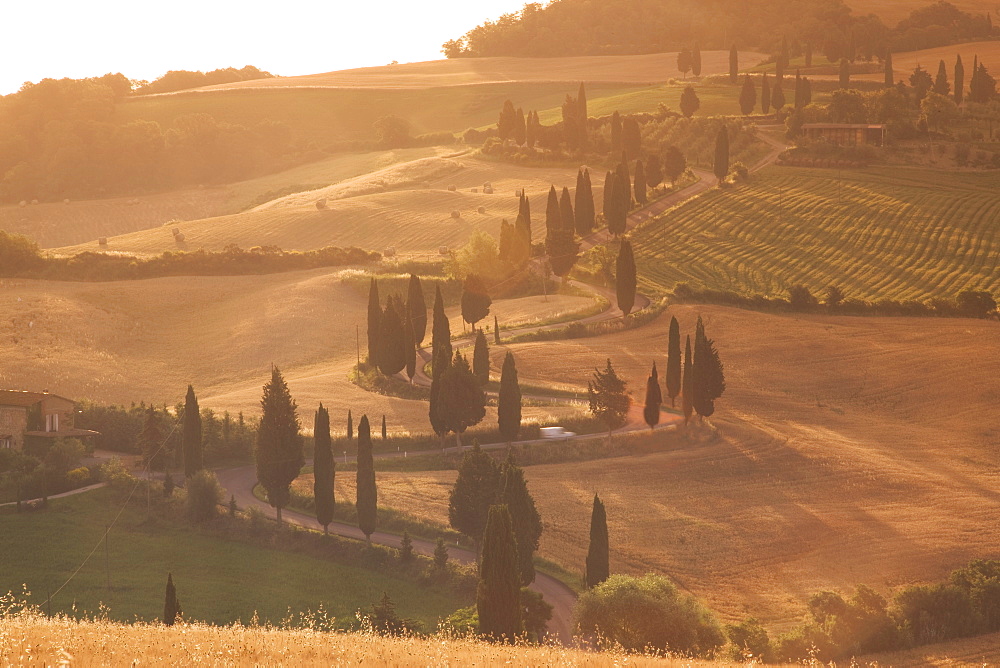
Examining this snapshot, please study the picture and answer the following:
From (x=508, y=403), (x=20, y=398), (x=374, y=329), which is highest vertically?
(x=374, y=329)

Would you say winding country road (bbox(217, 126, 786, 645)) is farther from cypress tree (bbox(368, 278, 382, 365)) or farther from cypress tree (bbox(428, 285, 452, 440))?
cypress tree (bbox(368, 278, 382, 365))

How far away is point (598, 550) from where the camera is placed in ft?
137

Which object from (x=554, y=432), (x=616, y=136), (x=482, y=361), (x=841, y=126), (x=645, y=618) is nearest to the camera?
(x=645, y=618)

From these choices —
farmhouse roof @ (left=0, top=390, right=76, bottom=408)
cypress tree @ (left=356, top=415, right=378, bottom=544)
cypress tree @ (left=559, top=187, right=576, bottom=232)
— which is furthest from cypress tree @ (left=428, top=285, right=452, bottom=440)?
cypress tree @ (left=559, top=187, right=576, bottom=232)

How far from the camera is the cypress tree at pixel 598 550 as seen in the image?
41750 millimetres

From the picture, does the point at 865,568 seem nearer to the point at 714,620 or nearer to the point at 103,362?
the point at 714,620

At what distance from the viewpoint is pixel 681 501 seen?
52.2m

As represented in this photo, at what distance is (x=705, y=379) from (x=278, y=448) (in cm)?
2418

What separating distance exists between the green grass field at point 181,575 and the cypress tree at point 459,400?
53.1 ft

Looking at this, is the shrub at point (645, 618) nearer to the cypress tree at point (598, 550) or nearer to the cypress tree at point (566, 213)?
the cypress tree at point (598, 550)

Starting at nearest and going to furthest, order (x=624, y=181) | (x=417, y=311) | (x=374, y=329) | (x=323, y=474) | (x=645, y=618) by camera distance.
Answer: (x=645, y=618)
(x=323, y=474)
(x=374, y=329)
(x=417, y=311)
(x=624, y=181)

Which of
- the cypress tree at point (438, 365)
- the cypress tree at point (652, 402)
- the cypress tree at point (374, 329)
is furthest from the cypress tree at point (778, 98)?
the cypress tree at point (652, 402)

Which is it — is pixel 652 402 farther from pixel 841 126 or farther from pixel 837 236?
pixel 841 126

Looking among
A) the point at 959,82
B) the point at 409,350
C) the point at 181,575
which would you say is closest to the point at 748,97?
the point at 959,82
